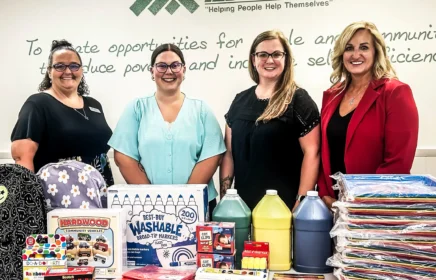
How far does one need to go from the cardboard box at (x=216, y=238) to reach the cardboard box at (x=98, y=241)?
0.92 feet

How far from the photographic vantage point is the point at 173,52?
6.43 ft

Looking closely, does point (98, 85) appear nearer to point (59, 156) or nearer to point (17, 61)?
point (17, 61)

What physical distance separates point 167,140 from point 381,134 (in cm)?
99

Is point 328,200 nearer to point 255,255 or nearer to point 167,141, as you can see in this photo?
point 255,255

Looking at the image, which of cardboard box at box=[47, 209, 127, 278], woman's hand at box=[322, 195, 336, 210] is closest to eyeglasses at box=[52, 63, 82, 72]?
cardboard box at box=[47, 209, 127, 278]

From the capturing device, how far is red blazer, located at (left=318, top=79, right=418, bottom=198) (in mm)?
1703

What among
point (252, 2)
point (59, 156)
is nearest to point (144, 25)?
point (252, 2)

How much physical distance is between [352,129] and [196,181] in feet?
2.55

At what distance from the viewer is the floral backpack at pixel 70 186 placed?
4.97ft

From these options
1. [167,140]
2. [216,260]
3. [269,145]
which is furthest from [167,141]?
[216,260]

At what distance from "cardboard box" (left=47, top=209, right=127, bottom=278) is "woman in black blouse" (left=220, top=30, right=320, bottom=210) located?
811mm

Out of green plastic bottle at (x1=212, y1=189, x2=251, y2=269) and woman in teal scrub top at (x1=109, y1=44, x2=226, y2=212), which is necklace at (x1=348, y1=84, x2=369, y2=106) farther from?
green plastic bottle at (x1=212, y1=189, x2=251, y2=269)

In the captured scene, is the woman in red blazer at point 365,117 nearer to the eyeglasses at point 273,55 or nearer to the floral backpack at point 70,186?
the eyeglasses at point 273,55

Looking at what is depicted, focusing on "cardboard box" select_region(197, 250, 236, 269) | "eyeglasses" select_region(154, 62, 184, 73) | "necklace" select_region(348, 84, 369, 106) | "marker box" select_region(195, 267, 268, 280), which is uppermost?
"eyeglasses" select_region(154, 62, 184, 73)
